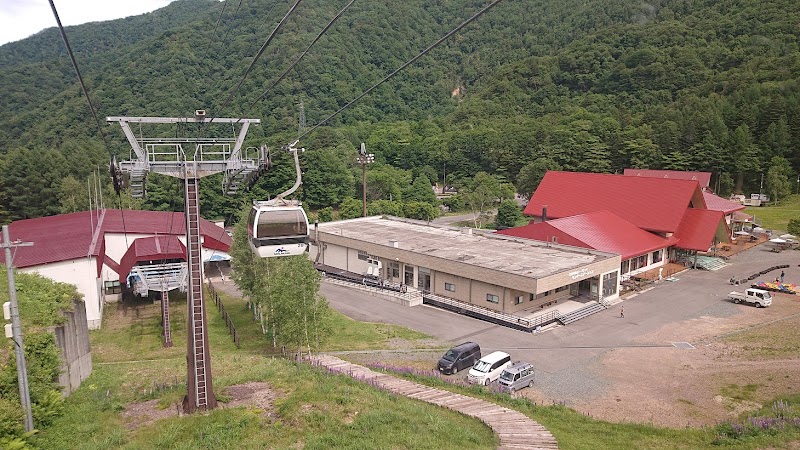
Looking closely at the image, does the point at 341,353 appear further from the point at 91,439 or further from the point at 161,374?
the point at 91,439

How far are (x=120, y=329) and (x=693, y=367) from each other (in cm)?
2741

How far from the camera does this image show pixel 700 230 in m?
39.4

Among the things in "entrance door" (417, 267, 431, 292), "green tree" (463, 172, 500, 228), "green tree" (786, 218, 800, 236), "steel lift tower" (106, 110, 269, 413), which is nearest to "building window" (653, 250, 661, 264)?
"green tree" (786, 218, 800, 236)

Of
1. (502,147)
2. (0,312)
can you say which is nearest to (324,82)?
(502,147)

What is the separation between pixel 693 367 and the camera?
2167cm

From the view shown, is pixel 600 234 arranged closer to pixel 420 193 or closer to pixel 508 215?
pixel 508 215

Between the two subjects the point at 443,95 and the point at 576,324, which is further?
the point at 443,95

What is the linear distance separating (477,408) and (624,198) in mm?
33545

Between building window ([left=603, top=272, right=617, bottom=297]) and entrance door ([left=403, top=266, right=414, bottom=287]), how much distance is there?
11396 millimetres

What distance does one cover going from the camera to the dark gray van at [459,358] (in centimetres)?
2094

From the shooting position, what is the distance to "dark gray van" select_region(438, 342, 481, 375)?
2094cm

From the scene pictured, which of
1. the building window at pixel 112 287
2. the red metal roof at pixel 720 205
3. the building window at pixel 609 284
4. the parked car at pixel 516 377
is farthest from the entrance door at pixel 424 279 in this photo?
the red metal roof at pixel 720 205

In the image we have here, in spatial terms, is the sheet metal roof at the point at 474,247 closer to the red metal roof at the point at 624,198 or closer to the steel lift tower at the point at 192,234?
the red metal roof at the point at 624,198

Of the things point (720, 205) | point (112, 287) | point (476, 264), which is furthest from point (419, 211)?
point (112, 287)
